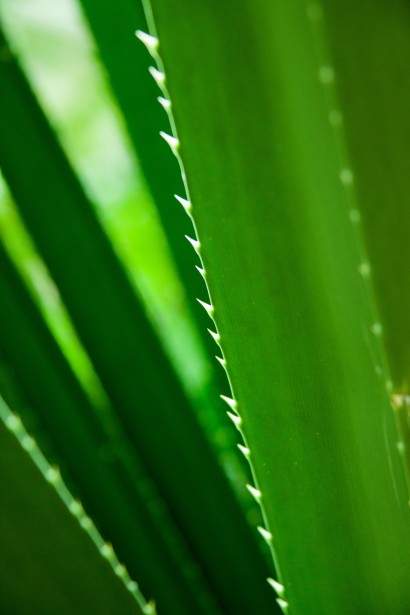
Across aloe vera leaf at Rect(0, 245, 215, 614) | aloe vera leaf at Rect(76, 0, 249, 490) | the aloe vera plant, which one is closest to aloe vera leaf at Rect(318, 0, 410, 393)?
the aloe vera plant

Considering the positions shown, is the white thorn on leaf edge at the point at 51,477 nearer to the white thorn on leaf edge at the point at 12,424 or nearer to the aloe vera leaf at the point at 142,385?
the white thorn on leaf edge at the point at 12,424

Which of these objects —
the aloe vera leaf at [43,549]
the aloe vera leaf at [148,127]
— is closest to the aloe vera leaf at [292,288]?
the aloe vera leaf at [43,549]

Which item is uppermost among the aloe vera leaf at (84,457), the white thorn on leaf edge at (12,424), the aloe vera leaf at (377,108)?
the aloe vera leaf at (377,108)

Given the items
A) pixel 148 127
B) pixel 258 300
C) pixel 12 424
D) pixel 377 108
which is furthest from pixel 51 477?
pixel 377 108

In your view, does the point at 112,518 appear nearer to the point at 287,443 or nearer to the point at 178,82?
the point at 287,443

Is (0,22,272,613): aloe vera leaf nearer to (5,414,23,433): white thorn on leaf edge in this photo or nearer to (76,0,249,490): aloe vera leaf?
(76,0,249,490): aloe vera leaf

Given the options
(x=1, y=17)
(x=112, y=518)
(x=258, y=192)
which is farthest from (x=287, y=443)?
(x=1, y=17)
